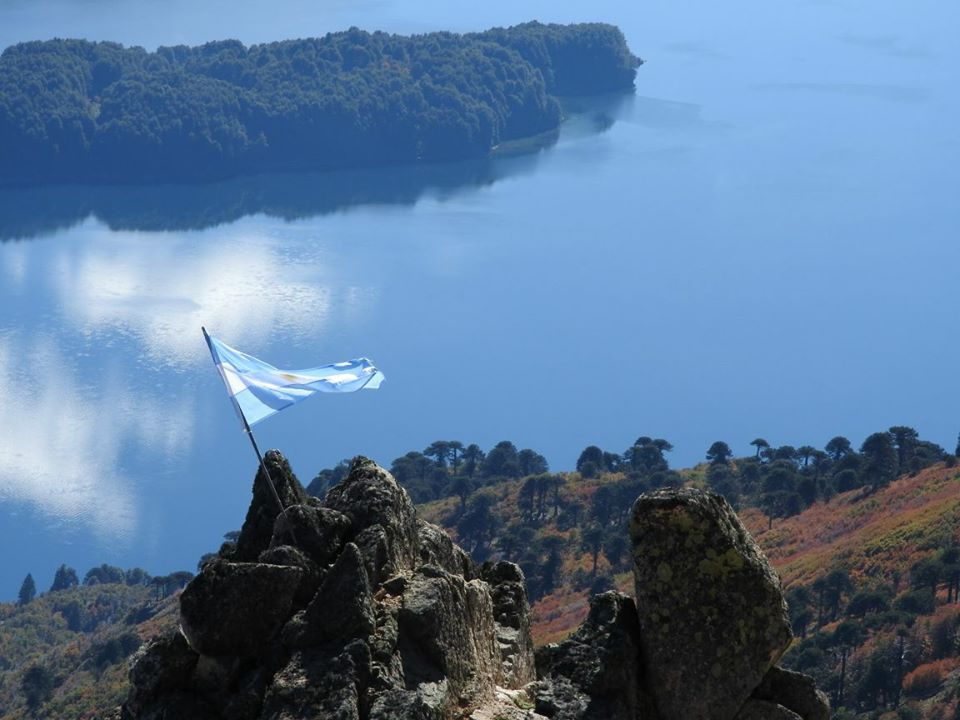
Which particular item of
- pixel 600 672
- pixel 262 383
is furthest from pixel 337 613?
pixel 262 383

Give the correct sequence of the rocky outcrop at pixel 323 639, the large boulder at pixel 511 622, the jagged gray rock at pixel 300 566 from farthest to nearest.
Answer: the large boulder at pixel 511 622 → the jagged gray rock at pixel 300 566 → the rocky outcrop at pixel 323 639

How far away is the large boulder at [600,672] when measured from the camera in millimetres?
15758

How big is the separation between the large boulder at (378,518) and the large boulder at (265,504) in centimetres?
40

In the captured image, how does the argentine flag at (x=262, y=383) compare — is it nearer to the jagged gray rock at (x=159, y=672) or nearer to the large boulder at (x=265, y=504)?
the large boulder at (x=265, y=504)

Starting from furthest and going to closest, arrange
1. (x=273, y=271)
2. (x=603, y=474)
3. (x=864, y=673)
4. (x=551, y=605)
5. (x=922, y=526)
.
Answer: (x=273, y=271) → (x=603, y=474) → (x=551, y=605) → (x=922, y=526) → (x=864, y=673)

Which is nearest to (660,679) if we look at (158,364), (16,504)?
(16,504)

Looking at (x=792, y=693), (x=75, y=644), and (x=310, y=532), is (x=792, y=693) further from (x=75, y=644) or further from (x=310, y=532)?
(x=75, y=644)

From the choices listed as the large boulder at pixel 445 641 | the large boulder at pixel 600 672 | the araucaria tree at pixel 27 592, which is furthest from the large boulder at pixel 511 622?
the araucaria tree at pixel 27 592

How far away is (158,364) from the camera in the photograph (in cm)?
15812

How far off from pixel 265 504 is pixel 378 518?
133 cm

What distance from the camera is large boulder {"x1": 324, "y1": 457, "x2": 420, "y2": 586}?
53.9 ft

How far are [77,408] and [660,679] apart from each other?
138 metres

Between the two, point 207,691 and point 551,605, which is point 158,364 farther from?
point 207,691

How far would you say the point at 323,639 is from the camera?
49.1 feet
